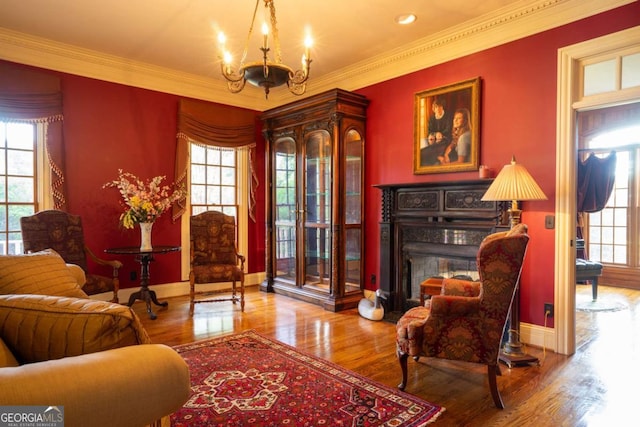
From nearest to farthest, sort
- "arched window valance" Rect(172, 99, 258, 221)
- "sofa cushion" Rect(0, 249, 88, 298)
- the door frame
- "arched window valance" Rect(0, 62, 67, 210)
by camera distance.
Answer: "sofa cushion" Rect(0, 249, 88, 298)
the door frame
"arched window valance" Rect(0, 62, 67, 210)
"arched window valance" Rect(172, 99, 258, 221)

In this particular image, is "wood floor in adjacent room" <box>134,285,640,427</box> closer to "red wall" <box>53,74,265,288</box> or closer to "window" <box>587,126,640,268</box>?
"red wall" <box>53,74,265,288</box>

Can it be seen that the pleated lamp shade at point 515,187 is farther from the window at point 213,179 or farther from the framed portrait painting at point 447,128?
the window at point 213,179

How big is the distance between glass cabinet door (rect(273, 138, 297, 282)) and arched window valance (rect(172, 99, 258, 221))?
51 cm

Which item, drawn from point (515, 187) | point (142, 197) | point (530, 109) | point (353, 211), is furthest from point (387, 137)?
point (142, 197)

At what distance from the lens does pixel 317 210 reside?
4.87 meters

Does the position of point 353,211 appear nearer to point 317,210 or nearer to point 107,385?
point 317,210

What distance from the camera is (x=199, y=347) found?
3166 millimetres

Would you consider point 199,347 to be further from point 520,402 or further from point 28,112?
point 28,112

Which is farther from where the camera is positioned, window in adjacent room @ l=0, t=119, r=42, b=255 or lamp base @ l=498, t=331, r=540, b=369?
window in adjacent room @ l=0, t=119, r=42, b=255

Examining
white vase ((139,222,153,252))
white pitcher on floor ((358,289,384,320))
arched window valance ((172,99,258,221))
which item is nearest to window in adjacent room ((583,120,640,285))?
white pitcher on floor ((358,289,384,320))

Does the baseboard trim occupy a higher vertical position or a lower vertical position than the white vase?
lower

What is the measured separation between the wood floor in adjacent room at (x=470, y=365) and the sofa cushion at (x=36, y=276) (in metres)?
1.64

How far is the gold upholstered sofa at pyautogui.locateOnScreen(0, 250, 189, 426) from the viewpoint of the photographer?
82 cm

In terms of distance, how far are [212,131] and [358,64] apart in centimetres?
213
